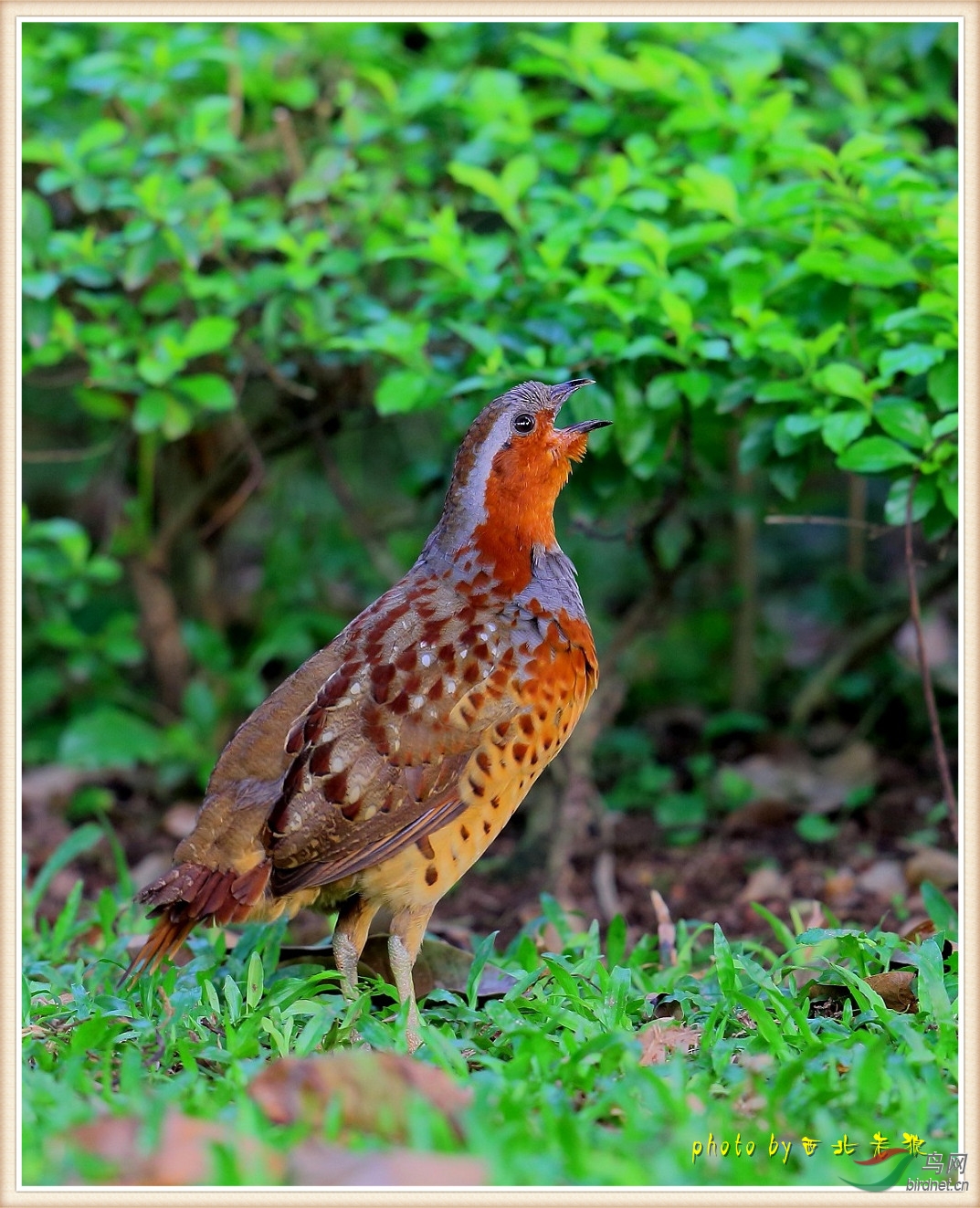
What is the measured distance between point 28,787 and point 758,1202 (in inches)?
180

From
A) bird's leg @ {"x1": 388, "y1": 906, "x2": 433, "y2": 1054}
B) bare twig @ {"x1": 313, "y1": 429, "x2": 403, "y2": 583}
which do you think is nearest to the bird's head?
bird's leg @ {"x1": 388, "y1": 906, "x2": 433, "y2": 1054}

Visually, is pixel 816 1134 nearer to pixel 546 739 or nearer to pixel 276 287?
pixel 546 739

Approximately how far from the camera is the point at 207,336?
4.86 meters

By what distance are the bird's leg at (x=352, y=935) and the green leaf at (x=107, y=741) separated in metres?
2.42

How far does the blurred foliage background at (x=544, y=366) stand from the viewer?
4426 millimetres

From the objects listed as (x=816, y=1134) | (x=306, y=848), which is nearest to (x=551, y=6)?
(x=306, y=848)

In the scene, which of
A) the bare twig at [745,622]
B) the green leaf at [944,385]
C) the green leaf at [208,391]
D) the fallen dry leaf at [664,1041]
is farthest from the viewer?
the bare twig at [745,622]

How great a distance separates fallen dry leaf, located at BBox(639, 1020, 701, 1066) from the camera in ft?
10.3

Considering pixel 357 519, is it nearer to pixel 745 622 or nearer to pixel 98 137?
pixel 98 137

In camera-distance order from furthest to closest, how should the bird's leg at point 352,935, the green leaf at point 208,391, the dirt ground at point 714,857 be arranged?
the dirt ground at point 714,857 → the green leaf at point 208,391 → the bird's leg at point 352,935

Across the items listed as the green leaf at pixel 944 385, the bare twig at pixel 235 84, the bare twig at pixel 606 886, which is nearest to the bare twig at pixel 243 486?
the bare twig at pixel 235 84

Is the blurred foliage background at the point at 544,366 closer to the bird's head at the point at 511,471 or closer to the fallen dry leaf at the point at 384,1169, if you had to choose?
the bird's head at the point at 511,471

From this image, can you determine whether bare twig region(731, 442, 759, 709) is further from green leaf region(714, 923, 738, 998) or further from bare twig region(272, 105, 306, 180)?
green leaf region(714, 923, 738, 998)

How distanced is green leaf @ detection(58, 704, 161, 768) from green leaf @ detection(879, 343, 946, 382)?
3.65 metres
